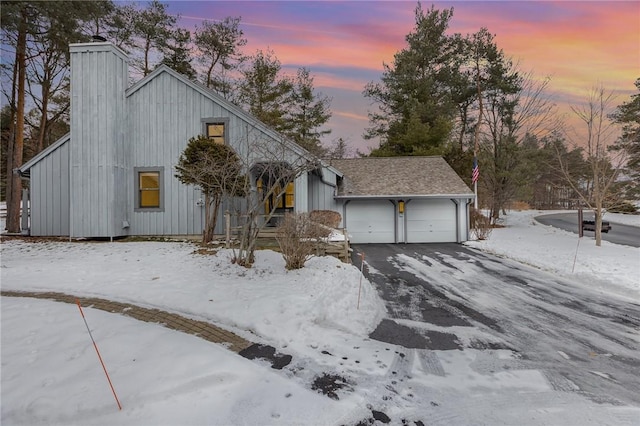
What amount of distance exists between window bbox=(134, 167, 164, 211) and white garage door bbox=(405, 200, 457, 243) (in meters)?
11.4

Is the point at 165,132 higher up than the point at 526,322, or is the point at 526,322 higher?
the point at 165,132

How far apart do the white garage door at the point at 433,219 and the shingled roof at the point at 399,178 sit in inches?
30.7

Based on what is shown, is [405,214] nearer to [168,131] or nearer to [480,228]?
[480,228]

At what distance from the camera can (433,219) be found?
1539 cm

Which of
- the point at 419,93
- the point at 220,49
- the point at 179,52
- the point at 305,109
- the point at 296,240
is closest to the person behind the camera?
the point at 296,240

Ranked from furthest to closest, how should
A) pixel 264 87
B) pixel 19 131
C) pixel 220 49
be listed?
pixel 264 87 → pixel 220 49 → pixel 19 131

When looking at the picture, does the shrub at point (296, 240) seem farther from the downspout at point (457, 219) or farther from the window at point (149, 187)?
the downspout at point (457, 219)

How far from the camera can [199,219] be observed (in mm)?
12164

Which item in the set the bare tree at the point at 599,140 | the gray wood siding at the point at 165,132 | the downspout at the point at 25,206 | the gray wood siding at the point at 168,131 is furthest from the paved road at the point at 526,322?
the downspout at the point at 25,206

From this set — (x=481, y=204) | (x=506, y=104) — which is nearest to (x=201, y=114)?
(x=506, y=104)

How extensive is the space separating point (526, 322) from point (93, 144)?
14287 mm

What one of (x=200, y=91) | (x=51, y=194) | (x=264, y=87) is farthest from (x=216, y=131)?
(x=264, y=87)

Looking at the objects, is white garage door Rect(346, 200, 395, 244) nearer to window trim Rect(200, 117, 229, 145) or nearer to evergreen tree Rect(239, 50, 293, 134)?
window trim Rect(200, 117, 229, 145)

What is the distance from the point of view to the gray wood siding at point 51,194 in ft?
38.7
